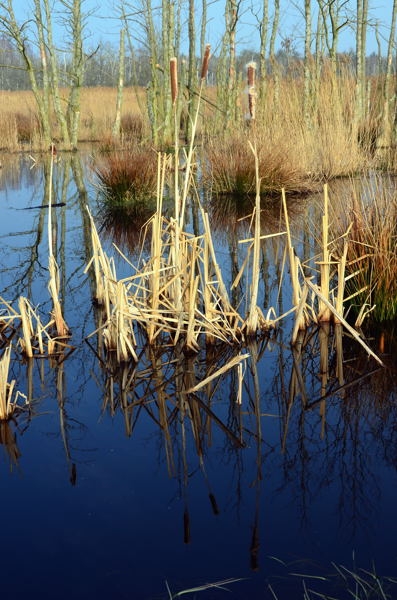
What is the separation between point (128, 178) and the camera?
8.62 m

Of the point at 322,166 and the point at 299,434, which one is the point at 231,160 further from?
the point at 299,434

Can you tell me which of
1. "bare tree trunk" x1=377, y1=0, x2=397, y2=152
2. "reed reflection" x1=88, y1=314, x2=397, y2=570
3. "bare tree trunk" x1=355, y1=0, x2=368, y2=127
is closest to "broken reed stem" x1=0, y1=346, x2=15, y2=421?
"reed reflection" x1=88, y1=314, x2=397, y2=570

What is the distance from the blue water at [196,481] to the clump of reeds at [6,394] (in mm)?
71

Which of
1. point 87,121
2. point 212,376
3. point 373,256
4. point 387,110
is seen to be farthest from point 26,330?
point 87,121

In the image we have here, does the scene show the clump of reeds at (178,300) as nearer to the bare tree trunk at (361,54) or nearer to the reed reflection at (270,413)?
the reed reflection at (270,413)

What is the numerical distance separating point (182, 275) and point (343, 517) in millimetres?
1989

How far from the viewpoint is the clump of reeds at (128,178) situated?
852 centimetres

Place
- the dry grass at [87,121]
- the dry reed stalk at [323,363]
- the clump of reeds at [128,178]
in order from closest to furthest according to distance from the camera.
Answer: the dry reed stalk at [323,363] < the clump of reeds at [128,178] < the dry grass at [87,121]

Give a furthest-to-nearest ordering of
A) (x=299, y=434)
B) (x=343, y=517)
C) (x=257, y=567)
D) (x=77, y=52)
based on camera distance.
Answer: (x=77, y=52)
(x=299, y=434)
(x=343, y=517)
(x=257, y=567)

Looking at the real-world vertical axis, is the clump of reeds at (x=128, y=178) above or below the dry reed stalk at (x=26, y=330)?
above

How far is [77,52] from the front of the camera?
17.6m

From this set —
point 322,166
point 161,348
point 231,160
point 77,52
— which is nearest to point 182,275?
point 161,348

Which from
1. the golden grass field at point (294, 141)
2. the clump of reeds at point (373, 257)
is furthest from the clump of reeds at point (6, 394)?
the golden grass field at point (294, 141)

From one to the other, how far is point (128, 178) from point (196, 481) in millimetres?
6420
